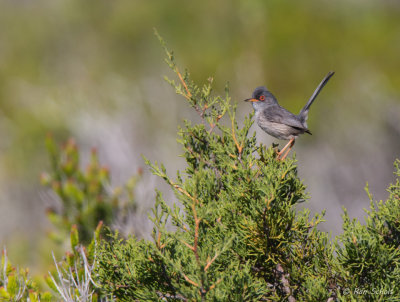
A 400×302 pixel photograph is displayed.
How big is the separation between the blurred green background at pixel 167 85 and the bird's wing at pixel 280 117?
127 inches

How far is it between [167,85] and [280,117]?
32.2 ft

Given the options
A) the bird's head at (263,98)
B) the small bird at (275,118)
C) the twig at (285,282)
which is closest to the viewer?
the twig at (285,282)

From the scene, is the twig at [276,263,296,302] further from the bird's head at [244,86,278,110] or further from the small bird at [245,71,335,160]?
the bird's head at [244,86,278,110]

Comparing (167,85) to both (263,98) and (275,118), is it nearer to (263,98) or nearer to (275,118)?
(263,98)

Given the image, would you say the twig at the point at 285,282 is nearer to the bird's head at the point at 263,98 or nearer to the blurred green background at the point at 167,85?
the bird's head at the point at 263,98

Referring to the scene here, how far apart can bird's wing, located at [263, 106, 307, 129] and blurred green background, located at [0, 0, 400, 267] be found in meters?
3.23

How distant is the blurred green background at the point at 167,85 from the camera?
11406 mm

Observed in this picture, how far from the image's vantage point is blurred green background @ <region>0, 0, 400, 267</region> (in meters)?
11.4

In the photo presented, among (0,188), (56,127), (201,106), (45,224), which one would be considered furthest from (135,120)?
(201,106)

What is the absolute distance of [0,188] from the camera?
1691cm

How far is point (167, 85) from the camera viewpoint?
14359 millimetres

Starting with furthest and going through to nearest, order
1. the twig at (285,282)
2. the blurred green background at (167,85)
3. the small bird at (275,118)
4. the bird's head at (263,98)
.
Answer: the blurred green background at (167,85), the bird's head at (263,98), the small bird at (275,118), the twig at (285,282)

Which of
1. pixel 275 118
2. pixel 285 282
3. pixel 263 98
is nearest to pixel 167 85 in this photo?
pixel 263 98

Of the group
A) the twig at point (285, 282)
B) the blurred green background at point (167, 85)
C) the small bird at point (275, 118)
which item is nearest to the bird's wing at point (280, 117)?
the small bird at point (275, 118)
